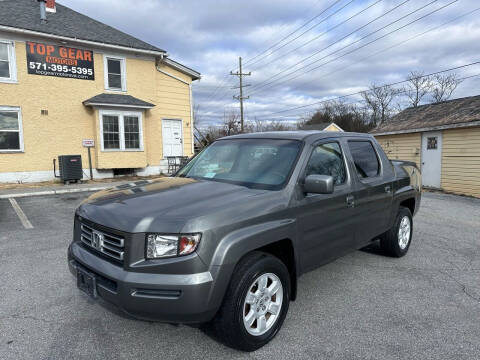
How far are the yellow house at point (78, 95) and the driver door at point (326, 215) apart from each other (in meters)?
12.6

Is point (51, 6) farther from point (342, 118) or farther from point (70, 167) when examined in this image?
point (342, 118)

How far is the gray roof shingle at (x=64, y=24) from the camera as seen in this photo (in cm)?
1320

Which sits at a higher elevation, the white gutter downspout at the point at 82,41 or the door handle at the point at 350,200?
the white gutter downspout at the point at 82,41

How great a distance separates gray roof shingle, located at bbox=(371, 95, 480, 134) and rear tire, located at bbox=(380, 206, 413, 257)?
11.8 meters

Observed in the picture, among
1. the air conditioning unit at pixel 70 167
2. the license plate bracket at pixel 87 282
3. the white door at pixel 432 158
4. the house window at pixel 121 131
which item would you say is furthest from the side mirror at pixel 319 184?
the white door at pixel 432 158

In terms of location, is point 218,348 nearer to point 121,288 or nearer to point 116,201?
point 121,288

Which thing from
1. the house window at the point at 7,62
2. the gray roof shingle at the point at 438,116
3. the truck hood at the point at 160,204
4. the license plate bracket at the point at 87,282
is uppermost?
the house window at the point at 7,62

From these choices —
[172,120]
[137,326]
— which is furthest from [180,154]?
[137,326]

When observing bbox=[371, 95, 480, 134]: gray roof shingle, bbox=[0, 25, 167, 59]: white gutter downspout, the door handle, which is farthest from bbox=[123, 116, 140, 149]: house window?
bbox=[371, 95, 480, 134]: gray roof shingle

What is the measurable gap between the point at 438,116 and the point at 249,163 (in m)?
17.2

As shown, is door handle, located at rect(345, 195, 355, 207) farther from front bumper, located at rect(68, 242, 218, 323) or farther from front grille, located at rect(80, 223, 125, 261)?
front grille, located at rect(80, 223, 125, 261)

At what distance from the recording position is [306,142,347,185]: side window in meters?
3.40

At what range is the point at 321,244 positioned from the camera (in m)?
3.31

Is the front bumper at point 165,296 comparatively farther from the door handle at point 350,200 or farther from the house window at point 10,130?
the house window at point 10,130
